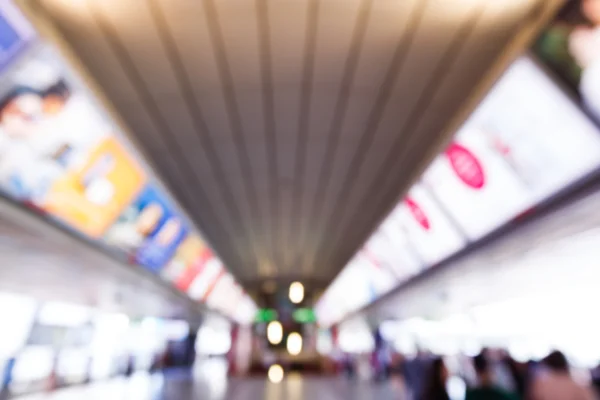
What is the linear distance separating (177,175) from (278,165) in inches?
69.1

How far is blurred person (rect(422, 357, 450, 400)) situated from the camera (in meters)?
5.35

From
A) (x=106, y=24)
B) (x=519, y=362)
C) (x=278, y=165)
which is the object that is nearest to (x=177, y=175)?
(x=278, y=165)

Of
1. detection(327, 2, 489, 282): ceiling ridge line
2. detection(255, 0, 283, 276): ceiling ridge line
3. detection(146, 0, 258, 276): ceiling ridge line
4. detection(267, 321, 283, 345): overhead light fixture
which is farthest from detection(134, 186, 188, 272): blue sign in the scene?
detection(267, 321, 283, 345): overhead light fixture

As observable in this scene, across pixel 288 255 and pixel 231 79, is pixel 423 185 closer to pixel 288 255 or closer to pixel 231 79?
pixel 231 79

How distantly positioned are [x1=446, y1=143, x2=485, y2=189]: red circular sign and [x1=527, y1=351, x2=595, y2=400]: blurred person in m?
1.86

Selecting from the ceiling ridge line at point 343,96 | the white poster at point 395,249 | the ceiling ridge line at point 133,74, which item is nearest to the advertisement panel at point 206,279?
the ceiling ridge line at point 343,96

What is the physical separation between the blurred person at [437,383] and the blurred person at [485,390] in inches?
60.6

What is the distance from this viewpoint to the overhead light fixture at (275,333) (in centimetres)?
2845

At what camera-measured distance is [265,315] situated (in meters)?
26.8

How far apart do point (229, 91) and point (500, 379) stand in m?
4.99

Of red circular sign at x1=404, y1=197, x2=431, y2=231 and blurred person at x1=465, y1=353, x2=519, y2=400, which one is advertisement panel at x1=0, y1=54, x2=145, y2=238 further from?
blurred person at x1=465, y1=353, x2=519, y2=400

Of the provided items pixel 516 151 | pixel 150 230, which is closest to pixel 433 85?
pixel 516 151

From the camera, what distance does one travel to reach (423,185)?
5.56 m

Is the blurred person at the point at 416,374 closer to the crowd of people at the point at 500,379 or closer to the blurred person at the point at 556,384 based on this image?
the crowd of people at the point at 500,379
